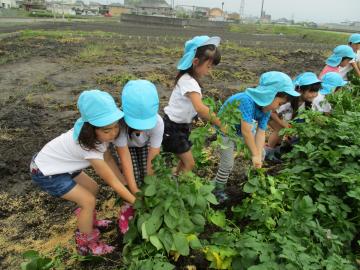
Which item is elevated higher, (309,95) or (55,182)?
(309,95)

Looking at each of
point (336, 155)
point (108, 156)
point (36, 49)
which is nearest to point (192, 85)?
point (108, 156)

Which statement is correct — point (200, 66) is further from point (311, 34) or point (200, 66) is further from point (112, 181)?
point (311, 34)

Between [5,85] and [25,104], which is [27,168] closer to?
[25,104]

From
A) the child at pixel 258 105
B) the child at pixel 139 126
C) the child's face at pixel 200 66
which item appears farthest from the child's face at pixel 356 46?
the child at pixel 139 126

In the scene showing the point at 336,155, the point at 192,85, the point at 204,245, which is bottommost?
the point at 204,245

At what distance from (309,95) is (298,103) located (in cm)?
13

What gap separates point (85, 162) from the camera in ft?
7.98

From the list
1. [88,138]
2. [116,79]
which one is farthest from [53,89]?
[88,138]

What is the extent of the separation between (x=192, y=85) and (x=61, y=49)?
9978 mm

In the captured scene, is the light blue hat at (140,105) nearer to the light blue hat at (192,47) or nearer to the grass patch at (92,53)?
the light blue hat at (192,47)

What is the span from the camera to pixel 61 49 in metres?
11.7

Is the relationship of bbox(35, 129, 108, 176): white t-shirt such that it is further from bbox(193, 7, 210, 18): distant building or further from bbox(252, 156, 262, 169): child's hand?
bbox(193, 7, 210, 18): distant building

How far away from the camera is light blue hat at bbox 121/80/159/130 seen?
222cm

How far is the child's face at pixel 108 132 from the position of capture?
2.20m
